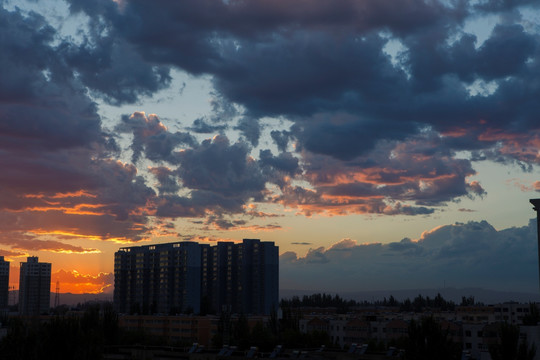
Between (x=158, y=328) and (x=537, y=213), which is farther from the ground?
(x=537, y=213)

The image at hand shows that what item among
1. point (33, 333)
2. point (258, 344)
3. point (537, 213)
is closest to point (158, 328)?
point (258, 344)

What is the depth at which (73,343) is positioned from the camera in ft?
223

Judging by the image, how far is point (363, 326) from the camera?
434 feet

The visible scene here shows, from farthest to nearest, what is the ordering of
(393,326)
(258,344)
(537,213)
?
1. (393,326)
2. (258,344)
3. (537,213)

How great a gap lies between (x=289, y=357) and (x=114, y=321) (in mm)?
43157

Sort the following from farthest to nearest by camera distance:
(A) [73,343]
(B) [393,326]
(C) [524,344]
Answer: (B) [393,326] < (A) [73,343] < (C) [524,344]

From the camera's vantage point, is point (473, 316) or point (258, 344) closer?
point (258, 344)

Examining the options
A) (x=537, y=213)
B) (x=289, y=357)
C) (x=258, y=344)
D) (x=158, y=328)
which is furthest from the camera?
(x=158, y=328)

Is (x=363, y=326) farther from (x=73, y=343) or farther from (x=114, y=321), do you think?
(x=73, y=343)

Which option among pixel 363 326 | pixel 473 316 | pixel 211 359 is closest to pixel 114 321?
pixel 211 359

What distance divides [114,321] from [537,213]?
70.9 metres

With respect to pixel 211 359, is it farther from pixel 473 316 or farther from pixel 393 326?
pixel 473 316

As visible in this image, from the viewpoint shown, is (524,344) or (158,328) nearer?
(524,344)

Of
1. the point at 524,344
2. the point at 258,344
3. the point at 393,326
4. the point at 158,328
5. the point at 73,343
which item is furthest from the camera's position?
the point at 158,328
